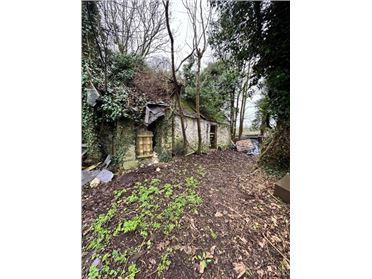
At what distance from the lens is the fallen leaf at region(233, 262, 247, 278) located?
57cm

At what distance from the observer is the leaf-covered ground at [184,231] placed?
0.59 metres

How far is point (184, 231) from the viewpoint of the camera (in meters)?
0.73

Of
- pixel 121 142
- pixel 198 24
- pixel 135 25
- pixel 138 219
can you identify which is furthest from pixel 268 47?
pixel 121 142

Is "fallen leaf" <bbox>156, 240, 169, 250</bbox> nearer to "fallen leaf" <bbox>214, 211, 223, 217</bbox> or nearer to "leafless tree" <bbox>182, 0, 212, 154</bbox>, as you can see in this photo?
"fallen leaf" <bbox>214, 211, 223, 217</bbox>

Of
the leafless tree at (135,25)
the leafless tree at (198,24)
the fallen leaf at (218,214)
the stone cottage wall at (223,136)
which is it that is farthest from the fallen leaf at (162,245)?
the stone cottage wall at (223,136)

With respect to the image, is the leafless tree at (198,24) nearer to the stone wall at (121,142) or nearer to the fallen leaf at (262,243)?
the stone wall at (121,142)
